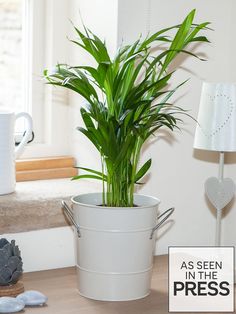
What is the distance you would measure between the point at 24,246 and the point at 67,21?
2.32 feet

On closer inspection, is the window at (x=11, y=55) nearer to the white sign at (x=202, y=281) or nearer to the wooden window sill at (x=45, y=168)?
the wooden window sill at (x=45, y=168)

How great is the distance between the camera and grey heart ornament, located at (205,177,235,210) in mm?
1890

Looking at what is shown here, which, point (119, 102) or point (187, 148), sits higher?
point (119, 102)

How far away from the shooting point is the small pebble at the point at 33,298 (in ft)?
5.28

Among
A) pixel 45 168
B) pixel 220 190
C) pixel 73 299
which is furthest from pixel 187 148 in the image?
pixel 73 299

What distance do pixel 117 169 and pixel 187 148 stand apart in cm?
49

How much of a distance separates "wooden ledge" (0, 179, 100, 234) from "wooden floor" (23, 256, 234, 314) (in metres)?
0.13

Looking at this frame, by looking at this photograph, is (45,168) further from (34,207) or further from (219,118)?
(219,118)

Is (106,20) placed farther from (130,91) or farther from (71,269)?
(71,269)

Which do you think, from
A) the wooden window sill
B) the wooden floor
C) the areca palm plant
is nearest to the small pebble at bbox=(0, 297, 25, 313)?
the wooden floor

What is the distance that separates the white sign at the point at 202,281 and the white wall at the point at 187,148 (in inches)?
7.9

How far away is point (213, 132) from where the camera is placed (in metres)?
1.84

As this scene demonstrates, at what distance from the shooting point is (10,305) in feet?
5.13

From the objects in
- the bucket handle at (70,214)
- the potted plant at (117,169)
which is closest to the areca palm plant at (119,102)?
the potted plant at (117,169)
